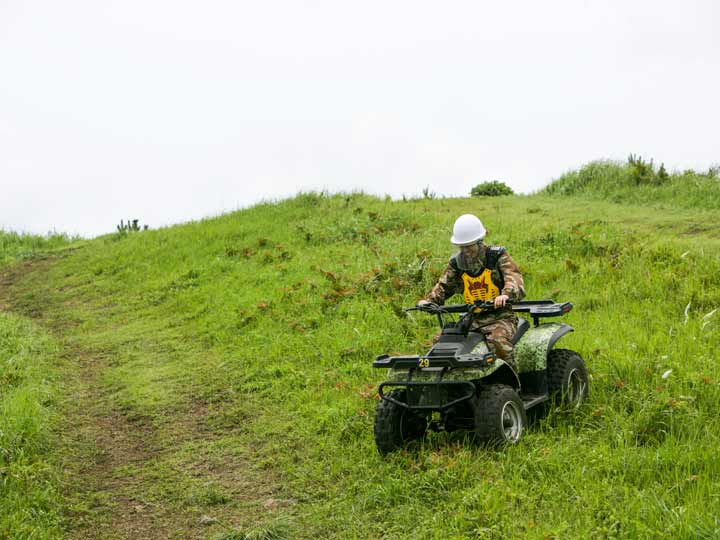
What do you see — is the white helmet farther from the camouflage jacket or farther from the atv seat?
the atv seat

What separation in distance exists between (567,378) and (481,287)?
4.14 ft

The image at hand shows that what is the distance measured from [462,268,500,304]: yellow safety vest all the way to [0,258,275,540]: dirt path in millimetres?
2822

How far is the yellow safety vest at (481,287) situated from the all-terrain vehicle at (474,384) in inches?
13.1

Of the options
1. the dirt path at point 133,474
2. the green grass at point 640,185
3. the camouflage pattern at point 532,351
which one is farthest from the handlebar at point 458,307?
the green grass at point 640,185

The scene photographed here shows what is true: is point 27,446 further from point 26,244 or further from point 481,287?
point 26,244

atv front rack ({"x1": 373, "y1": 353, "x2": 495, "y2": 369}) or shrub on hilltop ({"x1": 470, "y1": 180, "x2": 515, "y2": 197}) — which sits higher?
shrub on hilltop ({"x1": 470, "y1": 180, "x2": 515, "y2": 197})

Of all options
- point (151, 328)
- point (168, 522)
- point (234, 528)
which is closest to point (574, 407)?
point (234, 528)

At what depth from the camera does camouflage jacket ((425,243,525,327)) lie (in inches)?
313

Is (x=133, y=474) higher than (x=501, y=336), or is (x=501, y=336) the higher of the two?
(x=501, y=336)

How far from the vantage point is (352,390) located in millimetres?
9844

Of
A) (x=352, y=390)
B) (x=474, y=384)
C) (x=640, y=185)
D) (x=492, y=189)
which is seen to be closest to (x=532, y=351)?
(x=474, y=384)

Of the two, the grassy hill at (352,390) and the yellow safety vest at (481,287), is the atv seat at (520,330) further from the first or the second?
the grassy hill at (352,390)

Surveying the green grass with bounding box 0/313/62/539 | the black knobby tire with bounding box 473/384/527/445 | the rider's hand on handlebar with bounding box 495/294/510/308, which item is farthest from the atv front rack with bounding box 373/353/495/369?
the green grass with bounding box 0/313/62/539

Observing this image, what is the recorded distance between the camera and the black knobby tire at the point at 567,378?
26.3 ft
